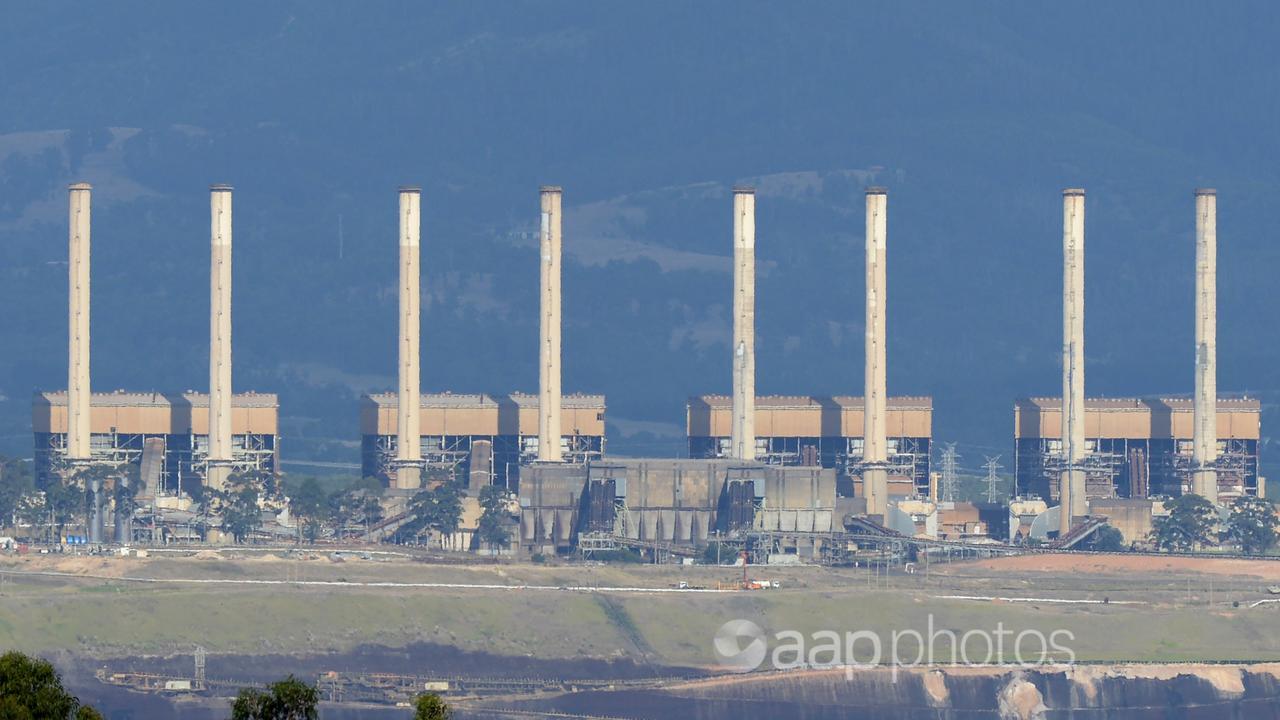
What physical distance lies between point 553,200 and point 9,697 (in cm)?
13640

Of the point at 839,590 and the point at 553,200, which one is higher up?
the point at 553,200

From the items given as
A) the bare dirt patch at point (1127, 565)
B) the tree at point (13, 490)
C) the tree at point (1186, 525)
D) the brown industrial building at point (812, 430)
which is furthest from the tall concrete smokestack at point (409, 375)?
the tree at point (1186, 525)

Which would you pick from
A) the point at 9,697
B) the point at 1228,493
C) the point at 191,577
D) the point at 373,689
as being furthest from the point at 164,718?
the point at 1228,493

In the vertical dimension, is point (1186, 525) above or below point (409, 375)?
below

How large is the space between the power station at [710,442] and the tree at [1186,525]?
530 cm

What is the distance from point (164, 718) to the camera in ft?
392

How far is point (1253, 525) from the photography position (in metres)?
174

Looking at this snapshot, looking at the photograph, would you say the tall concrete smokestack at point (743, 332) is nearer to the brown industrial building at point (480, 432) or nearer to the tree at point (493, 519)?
the brown industrial building at point (480, 432)

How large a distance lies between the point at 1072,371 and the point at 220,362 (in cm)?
5601

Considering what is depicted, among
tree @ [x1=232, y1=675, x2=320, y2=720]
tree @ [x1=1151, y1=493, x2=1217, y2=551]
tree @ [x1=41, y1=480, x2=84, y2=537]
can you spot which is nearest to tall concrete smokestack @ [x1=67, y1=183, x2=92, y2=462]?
tree @ [x1=41, y1=480, x2=84, y2=537]

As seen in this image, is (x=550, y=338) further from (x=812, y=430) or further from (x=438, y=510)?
(x=812, y=430)

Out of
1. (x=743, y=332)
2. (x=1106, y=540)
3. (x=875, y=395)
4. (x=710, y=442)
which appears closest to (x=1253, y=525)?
(x=1106, y=540)

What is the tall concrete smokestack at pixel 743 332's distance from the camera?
599 feet

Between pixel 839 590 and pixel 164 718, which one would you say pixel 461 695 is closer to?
pixel 164 718
